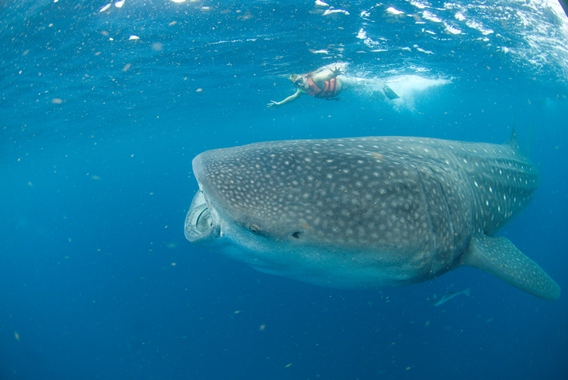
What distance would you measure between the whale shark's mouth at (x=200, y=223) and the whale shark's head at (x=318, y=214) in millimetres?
14

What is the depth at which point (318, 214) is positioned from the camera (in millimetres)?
2691

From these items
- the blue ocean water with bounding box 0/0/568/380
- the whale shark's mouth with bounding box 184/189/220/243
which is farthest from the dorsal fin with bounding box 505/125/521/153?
the whale shark's mouth with bounding box 184/189/220/243

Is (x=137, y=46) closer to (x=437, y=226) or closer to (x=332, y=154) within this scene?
(x=332, y=154)

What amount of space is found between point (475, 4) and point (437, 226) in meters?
11.4

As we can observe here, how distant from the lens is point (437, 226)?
3273mm

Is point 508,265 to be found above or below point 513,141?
above

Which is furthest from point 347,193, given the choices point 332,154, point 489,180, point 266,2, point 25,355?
point 25,355

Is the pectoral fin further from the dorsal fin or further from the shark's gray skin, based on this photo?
the dorsal fin

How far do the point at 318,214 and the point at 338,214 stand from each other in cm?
18

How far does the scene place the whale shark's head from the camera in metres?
2.63

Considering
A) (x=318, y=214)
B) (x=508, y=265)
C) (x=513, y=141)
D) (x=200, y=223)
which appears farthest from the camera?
(x=513, y=141)

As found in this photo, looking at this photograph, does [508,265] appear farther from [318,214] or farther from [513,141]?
[513,141]

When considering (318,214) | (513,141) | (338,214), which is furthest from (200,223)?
(513,141)

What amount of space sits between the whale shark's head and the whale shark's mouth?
1 centimetres
